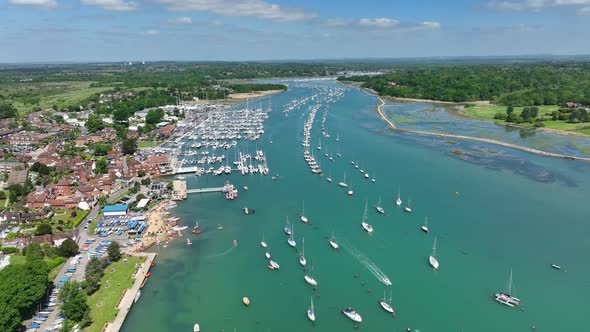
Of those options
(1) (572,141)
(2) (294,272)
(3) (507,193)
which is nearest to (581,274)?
(3) (507,193)

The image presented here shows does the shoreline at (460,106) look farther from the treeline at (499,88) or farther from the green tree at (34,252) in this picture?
the green tree at (34,252)

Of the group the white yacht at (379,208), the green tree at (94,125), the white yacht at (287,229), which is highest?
the green tree at (94,125)

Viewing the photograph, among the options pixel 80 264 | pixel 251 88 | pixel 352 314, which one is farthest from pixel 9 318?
pixel 251 88

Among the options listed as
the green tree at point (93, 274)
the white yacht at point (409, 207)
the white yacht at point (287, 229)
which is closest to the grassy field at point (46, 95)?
the green tree at point (93, 274)

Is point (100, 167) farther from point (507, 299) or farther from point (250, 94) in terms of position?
point (250, 94)

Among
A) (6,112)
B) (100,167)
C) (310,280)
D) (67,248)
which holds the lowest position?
(310,280)

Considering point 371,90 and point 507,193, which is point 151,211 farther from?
point 371,90

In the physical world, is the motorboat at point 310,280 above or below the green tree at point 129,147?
below
